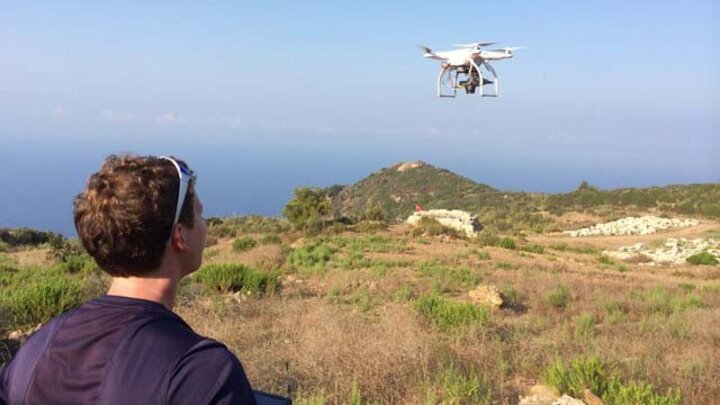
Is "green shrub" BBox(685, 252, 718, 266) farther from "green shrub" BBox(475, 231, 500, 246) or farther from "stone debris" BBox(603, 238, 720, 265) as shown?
"green shrub" BBox(475, 231, 500, 246)

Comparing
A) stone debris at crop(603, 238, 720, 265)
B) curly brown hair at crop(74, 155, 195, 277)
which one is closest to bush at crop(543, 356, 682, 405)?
curly brown hair at crop(74, 155, 195, 277)

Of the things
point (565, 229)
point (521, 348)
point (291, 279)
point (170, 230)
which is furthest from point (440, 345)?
point (565, 229)

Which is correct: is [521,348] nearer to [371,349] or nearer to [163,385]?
[371,349]

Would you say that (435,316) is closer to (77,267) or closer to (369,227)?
(77,267)

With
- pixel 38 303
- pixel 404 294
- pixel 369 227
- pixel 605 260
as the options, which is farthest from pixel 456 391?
pixel 369 227

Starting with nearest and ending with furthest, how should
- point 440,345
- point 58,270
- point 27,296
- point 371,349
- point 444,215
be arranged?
point 371,349 → point 440,345 → point 27,296 → point 58,270 → point 444,215

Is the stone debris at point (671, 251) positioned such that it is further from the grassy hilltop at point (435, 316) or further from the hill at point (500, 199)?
the hill at point (500, 199)

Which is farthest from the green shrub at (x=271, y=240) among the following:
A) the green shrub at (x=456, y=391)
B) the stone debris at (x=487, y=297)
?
the green shrub at (x=456, y=391)
